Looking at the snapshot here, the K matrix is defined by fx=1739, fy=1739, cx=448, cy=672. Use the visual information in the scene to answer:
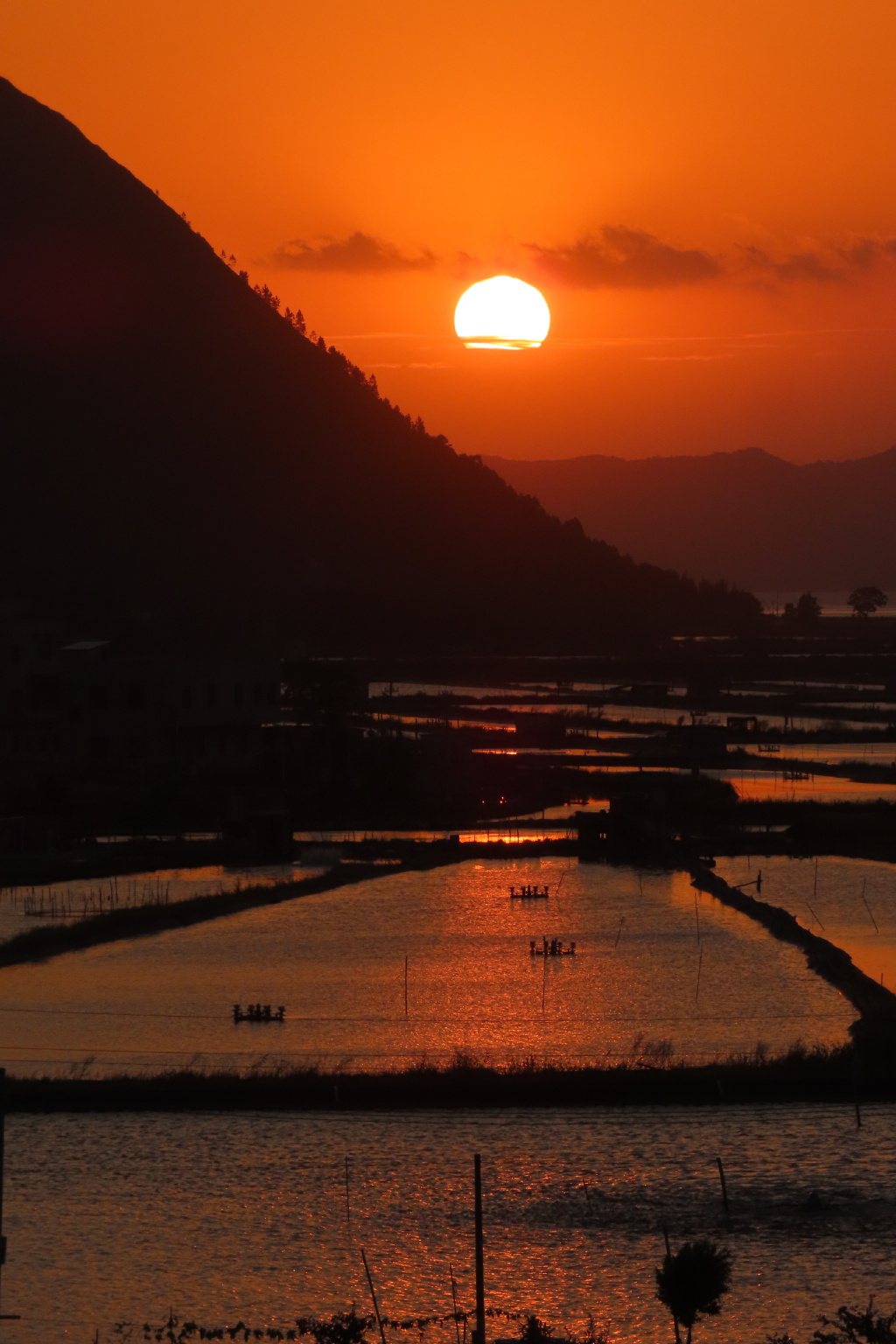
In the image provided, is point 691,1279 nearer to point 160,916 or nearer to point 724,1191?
point 724,1191

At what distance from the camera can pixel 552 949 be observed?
32.8 meters

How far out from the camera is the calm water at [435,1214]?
16.6 meters

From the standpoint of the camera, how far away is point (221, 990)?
2959cm

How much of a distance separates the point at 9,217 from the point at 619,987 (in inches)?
5052

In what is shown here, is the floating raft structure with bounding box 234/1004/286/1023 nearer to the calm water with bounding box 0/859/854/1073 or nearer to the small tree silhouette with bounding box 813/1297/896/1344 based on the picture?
the calm water with bounding box 0/859/854/1073

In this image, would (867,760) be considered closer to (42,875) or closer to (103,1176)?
(42,875)

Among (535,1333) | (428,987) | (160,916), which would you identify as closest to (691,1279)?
(535,1333)

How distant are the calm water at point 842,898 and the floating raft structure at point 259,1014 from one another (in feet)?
33.2

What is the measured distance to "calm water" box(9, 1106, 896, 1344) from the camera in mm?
16594

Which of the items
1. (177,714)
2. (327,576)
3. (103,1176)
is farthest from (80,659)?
(327,576)

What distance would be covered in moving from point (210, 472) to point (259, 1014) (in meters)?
121

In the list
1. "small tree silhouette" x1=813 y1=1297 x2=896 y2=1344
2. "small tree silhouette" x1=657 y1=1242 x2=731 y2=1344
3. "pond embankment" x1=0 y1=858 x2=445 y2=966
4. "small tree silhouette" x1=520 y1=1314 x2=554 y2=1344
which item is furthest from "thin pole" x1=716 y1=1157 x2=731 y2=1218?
"pond embankment" x1=0 y1=858 x2=445 y2=966

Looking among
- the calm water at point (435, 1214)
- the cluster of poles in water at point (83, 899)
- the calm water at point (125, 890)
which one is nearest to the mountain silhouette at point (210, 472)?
the calm water at point (125, 890)

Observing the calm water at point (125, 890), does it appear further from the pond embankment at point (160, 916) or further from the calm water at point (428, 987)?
the calm water at point (428, 987)
